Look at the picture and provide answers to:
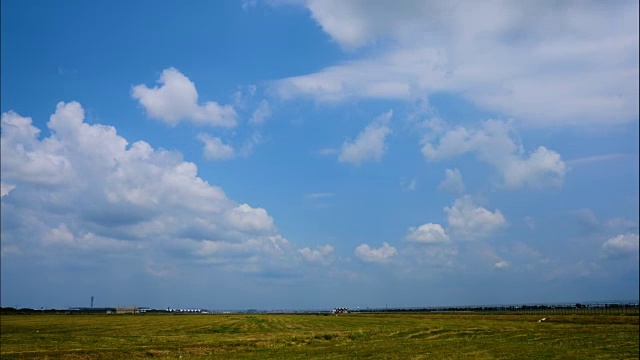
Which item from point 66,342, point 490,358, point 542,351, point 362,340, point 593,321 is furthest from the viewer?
point 593,321

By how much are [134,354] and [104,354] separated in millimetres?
2817

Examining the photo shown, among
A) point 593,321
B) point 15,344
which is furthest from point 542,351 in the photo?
point 593,321

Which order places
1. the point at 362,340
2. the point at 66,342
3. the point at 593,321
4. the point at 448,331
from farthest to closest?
the point at 593,321 < the point at 448,331 < the point at 362,340 < the point at 66,342

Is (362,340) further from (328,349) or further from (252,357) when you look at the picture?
(252,357)

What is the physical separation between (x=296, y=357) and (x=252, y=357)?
4.08m

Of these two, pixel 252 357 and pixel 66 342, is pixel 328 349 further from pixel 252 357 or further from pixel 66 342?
pixel 66 342

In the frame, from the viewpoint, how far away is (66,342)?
56.5m

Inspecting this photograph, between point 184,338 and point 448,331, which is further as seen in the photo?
point 448,331

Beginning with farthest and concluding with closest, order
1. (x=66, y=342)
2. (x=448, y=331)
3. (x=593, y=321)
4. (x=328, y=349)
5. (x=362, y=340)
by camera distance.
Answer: (x=593, y=321)
(x=448, y=331)
(x=362, y=340)
(x=66, y=342)
(x=328, y=349)

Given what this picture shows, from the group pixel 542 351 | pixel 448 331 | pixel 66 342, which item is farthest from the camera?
pixel 448 331

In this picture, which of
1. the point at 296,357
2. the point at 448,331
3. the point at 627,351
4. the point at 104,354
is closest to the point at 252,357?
the point at 296,357

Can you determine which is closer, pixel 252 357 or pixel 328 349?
pixel 252 357

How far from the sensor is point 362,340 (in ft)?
205

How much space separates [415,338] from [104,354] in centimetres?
3696
